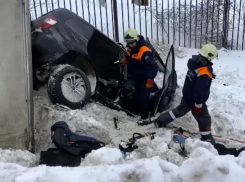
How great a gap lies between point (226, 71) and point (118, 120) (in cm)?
385

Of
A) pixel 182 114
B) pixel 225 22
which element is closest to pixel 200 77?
pixel 182 114

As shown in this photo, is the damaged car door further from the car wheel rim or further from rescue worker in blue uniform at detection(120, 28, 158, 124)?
the car wheel rim

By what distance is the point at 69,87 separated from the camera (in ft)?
19.6

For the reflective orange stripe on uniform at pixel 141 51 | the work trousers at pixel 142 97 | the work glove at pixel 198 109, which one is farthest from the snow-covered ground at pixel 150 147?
the reflective orange stripe on uniform at pixel 141 51

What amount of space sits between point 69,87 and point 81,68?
0.69 metres

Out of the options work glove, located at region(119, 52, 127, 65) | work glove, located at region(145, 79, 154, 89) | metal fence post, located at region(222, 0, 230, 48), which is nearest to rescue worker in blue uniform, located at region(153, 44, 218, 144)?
work glove, located at region(145, 79, 154, 89)

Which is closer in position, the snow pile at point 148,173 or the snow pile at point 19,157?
the snow pile at point 148,173

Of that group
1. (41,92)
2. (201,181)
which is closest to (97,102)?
(41,92)

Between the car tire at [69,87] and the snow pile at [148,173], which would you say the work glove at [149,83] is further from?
the snow pile at [148,173]

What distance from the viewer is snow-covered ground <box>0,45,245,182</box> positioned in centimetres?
353

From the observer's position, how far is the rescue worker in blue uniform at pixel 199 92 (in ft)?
18.8

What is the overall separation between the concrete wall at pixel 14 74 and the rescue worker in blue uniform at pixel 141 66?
2.01 metres

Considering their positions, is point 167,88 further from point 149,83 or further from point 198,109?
point 198,109

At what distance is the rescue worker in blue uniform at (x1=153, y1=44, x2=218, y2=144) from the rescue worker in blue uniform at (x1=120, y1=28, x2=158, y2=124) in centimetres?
56
